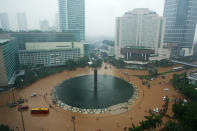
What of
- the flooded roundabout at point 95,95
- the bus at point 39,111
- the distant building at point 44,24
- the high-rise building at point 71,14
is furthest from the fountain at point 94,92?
the distant building at point 44,24

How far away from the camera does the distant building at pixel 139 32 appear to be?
2360 inches

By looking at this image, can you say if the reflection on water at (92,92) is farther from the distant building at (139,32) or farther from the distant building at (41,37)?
the distant building at (41,37)

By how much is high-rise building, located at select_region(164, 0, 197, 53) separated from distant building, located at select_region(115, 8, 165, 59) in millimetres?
14352

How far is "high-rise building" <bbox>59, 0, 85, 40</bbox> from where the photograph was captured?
7611 centimetres

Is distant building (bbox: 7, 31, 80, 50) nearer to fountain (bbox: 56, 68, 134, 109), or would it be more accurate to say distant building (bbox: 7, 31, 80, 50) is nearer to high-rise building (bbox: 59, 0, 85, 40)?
high-rise building (bbox: 59, 0, 85, 40)

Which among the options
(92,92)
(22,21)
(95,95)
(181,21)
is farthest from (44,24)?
(95,95)

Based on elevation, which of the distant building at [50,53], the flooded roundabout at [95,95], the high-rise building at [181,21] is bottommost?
the flooded roundabout at [95,95]

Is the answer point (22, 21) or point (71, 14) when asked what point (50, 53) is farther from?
point (22, 21)

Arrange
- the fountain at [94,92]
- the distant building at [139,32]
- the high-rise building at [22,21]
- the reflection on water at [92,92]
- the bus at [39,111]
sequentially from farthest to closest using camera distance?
1. the high-rise building at [22,21]
2. the distant building at [139,32]
3. the reflection on water at [92,92]
4. the fountain at [94,92]
5. the bus at [39,111]

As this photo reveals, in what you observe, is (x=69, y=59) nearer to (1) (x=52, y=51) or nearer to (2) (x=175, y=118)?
(1) (x=52, y=51)

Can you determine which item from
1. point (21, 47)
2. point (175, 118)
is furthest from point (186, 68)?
point (21, 47)

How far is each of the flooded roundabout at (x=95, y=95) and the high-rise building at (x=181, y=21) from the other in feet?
165

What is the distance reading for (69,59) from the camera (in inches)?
2077

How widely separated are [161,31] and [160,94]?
40.3m
